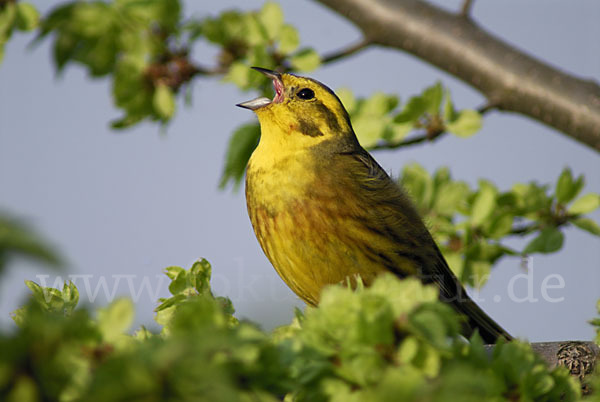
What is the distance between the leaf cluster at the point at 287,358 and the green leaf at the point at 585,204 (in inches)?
49.5

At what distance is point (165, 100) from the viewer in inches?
95.0

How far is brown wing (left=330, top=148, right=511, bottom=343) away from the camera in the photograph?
2.91m

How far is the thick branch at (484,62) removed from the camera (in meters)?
2.63

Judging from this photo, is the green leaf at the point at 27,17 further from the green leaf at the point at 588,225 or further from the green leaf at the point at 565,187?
the green leaf at the point at 588,225

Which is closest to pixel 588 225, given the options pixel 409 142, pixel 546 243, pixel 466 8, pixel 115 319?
pixel 546 243

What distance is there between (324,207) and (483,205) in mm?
597

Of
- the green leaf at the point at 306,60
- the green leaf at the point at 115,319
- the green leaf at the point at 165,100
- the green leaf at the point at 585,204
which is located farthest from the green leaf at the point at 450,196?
the green leaf at the point at 115,319

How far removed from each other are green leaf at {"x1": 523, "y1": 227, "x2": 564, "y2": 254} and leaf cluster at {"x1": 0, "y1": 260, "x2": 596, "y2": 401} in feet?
3.66

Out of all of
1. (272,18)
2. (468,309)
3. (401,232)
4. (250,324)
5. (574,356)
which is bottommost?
(468,309)

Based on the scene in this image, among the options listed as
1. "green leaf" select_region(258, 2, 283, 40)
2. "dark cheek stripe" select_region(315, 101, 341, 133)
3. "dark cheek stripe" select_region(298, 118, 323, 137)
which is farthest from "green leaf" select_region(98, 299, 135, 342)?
"dark cheek stripe" select_region(315, 101, 341, 133)

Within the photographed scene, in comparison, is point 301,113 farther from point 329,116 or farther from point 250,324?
point 250,324

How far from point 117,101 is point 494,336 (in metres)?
1.96

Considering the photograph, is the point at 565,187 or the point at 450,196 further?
the point at 450,196

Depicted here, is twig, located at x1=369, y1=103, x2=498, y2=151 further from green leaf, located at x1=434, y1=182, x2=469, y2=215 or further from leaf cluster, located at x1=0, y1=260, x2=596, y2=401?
leaf cluster, located at x1=0, y1=260, x2=596, y2=401
